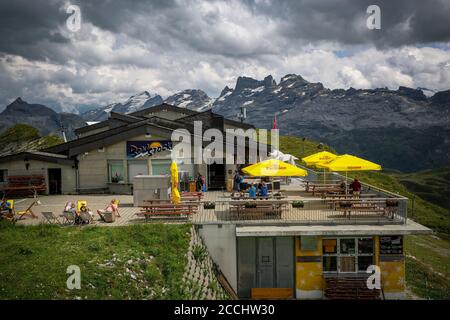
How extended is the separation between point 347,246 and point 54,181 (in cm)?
2194

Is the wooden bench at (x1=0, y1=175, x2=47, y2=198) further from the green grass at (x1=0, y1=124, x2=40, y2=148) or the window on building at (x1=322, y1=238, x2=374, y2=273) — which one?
the green grass at (x1=0, y1=124, x2=40, y2=148)

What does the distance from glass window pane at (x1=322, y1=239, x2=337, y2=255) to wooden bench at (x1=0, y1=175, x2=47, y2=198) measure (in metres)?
20.3

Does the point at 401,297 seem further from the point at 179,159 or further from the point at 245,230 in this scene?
the point at 179,159

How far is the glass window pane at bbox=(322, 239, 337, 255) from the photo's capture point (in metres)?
18.4

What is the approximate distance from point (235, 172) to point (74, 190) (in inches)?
468

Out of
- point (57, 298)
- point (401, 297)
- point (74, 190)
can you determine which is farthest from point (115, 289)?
point (74, 190)

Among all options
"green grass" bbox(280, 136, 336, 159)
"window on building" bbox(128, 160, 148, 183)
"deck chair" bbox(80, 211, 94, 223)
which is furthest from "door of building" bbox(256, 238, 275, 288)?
"green grass" bbox(280, 136, 336, 159)

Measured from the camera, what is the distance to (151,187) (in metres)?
23.0

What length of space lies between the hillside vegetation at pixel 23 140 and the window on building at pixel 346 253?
66214 mm

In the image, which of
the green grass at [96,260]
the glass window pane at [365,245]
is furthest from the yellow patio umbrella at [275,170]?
the green grass at [96,260]

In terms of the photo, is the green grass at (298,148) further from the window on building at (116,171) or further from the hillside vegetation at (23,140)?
the window on building at (116,171)

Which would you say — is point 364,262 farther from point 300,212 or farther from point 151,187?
point 151,187

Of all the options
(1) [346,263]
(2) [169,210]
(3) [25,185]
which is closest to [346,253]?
(1) [346,263]
